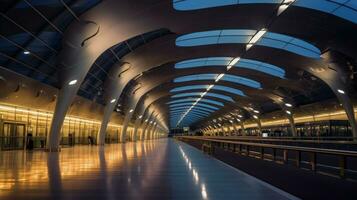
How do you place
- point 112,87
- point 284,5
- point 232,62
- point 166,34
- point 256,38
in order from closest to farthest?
point 284,5 < point 166,34 < point 256,38 < point 112,87 < point 232,62

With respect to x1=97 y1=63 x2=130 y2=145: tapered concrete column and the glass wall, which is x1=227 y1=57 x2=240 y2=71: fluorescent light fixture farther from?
the glass wall

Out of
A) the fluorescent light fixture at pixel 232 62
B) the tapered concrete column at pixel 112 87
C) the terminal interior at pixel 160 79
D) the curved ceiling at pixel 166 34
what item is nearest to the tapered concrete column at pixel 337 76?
the terminal interior at pixel 160 79

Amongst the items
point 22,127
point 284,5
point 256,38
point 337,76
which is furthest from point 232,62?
point 22,127

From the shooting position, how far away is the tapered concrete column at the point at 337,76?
34531mm

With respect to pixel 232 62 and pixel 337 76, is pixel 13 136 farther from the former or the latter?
pixel 337 76

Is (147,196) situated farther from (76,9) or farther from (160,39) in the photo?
(160,39)

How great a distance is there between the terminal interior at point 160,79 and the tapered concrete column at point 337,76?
0.14 m

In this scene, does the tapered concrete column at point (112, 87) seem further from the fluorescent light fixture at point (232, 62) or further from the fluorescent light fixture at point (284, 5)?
the fluorescent light fixture at point (284, 5)

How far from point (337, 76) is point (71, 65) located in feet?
85.4

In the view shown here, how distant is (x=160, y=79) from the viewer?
4831 cm

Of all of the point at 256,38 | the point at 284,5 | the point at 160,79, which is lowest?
the point at 160,79

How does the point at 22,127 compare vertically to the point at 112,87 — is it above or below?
below

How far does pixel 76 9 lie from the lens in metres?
21.1

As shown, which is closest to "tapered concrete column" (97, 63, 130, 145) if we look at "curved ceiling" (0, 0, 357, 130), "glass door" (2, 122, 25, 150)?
"curved ceiling" (0, 0, 357, 130)
